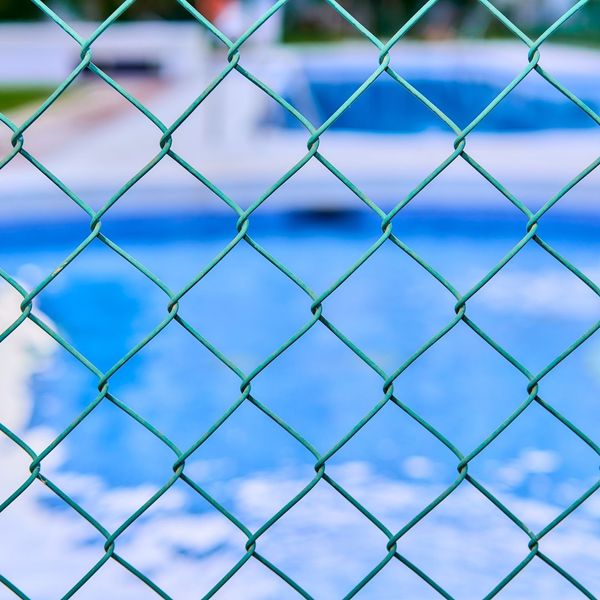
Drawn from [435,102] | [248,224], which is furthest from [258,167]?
[435,102]

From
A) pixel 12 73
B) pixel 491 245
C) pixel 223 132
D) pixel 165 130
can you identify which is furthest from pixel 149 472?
pixel 12 73

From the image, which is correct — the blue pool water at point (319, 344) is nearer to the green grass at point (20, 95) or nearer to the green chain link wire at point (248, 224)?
the green chain link wire at point (248, 224)

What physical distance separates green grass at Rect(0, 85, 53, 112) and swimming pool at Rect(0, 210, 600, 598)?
528 cm

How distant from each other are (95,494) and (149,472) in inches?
8.5

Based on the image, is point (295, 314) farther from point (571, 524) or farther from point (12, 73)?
point (12, 73)

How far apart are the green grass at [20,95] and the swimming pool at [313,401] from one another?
5283 mm

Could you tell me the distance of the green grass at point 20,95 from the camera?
1001 cm

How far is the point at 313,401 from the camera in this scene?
3.79 metres

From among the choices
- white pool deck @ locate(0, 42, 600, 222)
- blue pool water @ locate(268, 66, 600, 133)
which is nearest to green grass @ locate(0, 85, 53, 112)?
white pool deck @ locate(0, 42, 600, 222)

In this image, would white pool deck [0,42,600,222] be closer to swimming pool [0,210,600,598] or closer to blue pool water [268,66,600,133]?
swimming pool [0,210,600,598]

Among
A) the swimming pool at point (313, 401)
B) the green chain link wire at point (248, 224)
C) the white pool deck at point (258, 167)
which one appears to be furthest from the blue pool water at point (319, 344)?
the green chain link wire at point (248, 224)

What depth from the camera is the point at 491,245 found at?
18.2ft

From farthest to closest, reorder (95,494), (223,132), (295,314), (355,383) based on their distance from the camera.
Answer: (223,132) → (295,314) → (355,383) → (95,494)

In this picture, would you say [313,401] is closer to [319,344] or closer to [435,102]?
[319,344]
